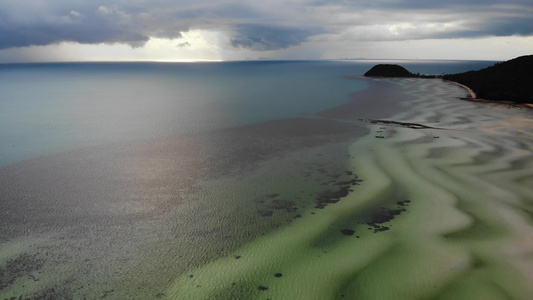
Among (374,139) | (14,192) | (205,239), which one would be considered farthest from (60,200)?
(374,139)

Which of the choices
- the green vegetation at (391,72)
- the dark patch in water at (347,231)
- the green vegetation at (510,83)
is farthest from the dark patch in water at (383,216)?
the green vegetation at (391,72)

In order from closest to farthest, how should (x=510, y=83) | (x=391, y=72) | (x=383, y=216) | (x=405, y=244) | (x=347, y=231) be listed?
(x=405, y=244)
(x=347, y=231)
(x=383, y=216)
(x=510, y=83)
(x=391, y=72)

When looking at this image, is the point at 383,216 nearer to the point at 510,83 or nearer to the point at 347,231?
the point at 347,231

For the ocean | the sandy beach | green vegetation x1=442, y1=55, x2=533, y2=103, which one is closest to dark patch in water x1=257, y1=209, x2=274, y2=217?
the ocean

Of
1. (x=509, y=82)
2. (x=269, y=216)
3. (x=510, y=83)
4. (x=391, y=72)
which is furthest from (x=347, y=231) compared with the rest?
(x=391, y=72)

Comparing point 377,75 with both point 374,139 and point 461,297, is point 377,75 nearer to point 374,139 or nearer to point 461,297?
point 374,139

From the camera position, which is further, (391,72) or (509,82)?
(391,72)

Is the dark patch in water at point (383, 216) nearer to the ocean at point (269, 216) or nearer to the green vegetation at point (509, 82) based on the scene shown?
the ocean at point (269, 216)

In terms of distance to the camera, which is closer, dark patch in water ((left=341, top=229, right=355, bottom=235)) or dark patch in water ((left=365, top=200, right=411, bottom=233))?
dark patch in water ((left=341, top=229, right=355, bottom=235))

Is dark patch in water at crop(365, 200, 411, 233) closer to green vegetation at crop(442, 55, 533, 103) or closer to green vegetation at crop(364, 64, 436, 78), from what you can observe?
green vegetation at crop(442, 55, 533, 103)
